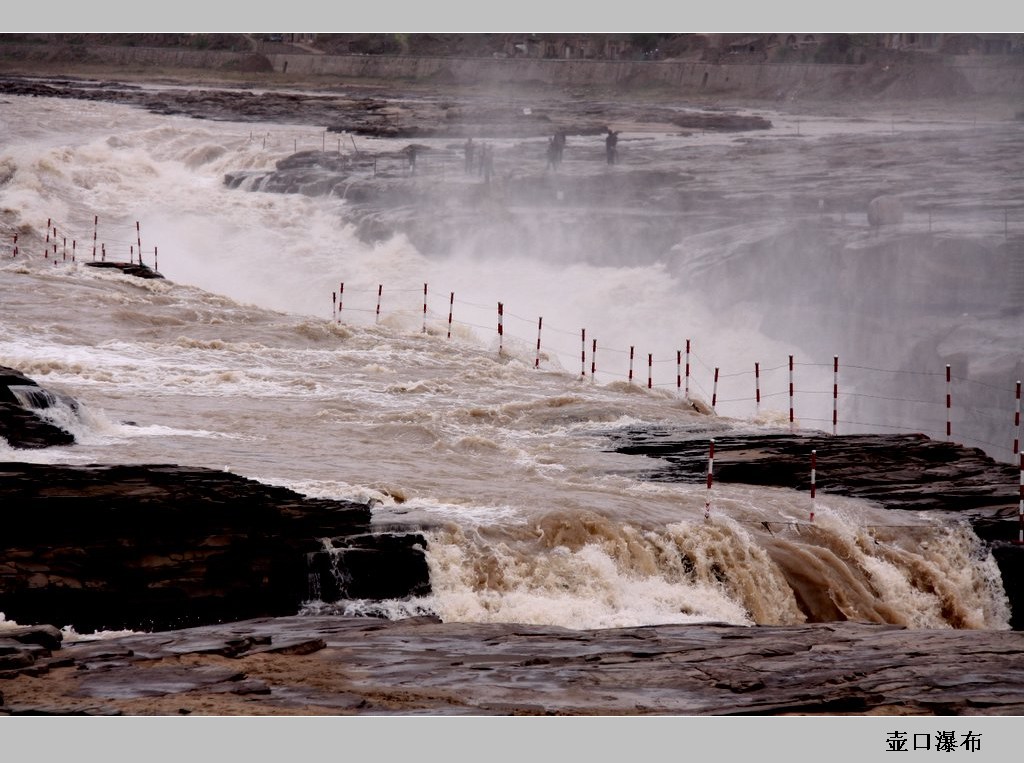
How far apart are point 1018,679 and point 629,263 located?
26385 mm

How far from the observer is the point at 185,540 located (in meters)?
13.6

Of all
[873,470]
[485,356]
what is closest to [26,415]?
[873,470]

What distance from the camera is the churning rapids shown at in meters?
15.1

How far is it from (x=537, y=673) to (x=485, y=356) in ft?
49.4

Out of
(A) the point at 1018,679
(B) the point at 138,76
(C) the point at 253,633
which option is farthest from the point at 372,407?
(B) the point at 138,76

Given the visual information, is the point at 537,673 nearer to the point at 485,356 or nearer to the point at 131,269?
the point at 485,356

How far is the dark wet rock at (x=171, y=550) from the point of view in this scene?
13086 millimetres

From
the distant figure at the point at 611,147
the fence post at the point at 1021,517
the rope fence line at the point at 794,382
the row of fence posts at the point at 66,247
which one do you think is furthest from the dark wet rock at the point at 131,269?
the fence post at the point at 1021,517

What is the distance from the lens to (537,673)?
37.6 ft

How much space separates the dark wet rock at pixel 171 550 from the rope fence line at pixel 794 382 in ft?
40.8

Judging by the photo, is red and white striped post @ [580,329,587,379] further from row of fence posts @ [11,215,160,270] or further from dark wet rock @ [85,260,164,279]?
row of fence posts @ [11,215,160,270]

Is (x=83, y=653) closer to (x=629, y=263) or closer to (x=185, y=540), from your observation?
→ (x=185, y=540)

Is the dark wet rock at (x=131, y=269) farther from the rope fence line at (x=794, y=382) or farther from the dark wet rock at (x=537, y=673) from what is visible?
the dark wet rock at (x=537, y=673)

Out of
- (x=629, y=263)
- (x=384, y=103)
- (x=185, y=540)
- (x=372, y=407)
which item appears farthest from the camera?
(x=384, y=103)
